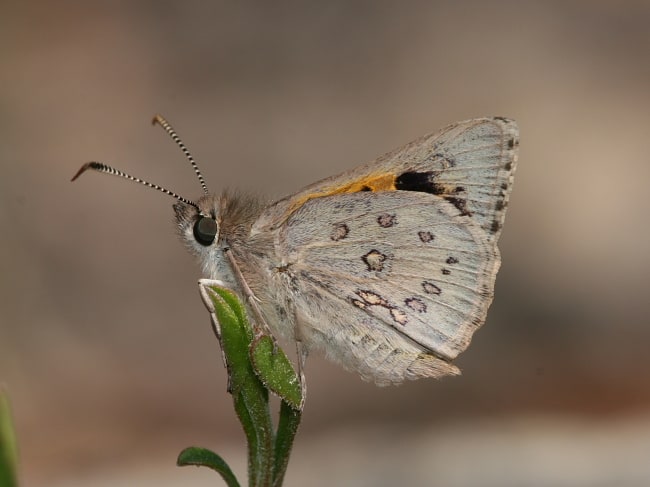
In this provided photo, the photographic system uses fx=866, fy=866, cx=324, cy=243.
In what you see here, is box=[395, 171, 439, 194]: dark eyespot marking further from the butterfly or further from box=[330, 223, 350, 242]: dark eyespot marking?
box=[330, 223, 350, 242]: dark eyespot marking

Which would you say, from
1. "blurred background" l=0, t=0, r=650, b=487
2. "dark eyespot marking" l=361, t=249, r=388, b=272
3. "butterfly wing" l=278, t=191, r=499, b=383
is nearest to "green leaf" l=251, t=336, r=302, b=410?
"butterfly wing" l=278, t=191, r=499, b=383

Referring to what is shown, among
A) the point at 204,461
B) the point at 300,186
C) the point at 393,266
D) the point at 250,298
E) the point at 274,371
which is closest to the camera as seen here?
the point at 204,461

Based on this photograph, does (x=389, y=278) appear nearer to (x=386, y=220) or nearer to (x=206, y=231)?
(x=386, y=220)

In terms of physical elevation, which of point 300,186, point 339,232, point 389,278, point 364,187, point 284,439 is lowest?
point 300,186

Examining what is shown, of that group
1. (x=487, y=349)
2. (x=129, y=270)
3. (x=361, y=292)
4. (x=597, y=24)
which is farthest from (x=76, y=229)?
→ (x=597, y=24)

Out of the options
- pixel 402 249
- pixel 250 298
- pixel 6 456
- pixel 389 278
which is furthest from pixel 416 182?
pixel 6 456

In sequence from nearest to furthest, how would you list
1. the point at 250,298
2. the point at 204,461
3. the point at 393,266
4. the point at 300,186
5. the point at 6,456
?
the point at 6,456
the point at 204,461
the point at 250,298
the point at 393,266
the point at 300,186

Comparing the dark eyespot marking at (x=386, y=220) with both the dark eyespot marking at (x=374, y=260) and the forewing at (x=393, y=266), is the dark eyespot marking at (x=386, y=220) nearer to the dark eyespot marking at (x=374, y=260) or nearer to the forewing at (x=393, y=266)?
the forewing at (x=393, y=266)

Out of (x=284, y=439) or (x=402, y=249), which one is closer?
(x=284, y=439)
